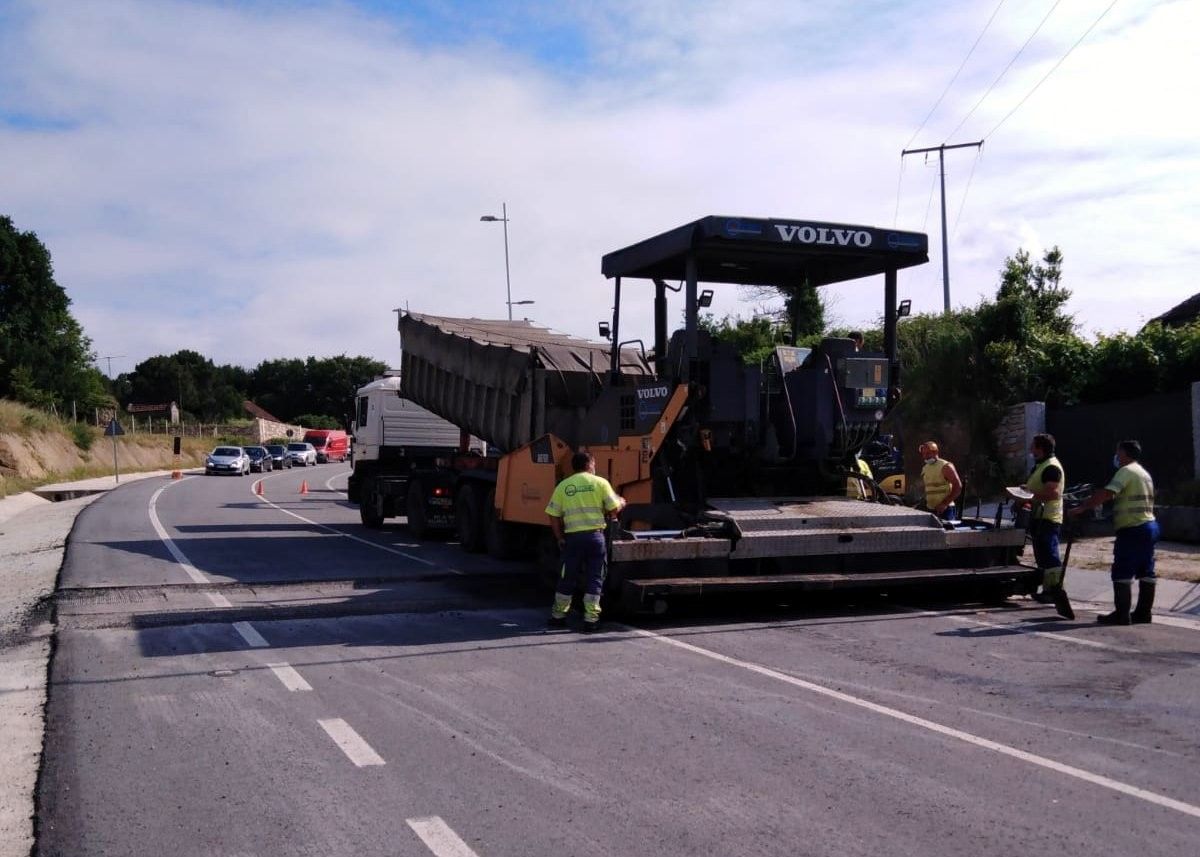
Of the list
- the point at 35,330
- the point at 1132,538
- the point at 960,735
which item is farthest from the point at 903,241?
the point at 35,330

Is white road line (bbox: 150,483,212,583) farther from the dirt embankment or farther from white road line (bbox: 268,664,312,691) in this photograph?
the dirt embankment

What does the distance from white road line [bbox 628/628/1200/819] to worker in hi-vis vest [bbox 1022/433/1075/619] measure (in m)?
3.52

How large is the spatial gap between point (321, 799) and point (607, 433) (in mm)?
6696

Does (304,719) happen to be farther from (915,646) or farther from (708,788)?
(915,646)

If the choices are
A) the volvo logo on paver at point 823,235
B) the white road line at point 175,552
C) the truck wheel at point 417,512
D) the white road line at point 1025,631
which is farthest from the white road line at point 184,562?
the white road line at point 1025,631

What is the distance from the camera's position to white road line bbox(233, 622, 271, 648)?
9.16 metres

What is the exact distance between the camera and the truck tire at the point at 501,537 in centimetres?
1490

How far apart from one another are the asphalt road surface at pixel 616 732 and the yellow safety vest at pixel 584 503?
3.09 ft

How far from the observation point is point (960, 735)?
20.6ft

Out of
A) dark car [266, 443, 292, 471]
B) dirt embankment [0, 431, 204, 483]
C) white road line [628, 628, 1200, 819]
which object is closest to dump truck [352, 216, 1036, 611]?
white road line [628, 628, 1200, 819]

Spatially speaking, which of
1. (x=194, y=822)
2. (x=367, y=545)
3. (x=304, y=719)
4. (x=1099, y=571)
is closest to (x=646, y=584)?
(x=304, y=719)

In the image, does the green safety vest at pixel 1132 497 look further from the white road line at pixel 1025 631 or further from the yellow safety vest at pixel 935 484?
the yellow safety vest at pixel 935 484

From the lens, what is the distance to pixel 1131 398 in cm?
1912

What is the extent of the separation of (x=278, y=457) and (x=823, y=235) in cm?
5580
